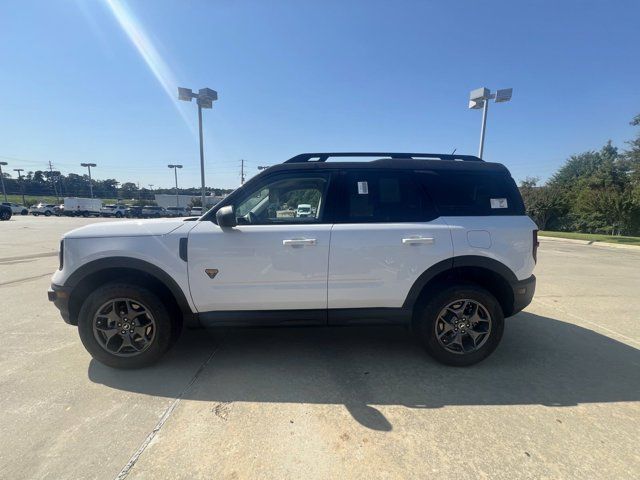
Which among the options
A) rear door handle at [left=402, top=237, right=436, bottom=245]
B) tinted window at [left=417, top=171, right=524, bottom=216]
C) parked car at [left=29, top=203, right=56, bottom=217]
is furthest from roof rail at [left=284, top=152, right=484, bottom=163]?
parked car at [left=29, top=203, right=56, bottom=217]

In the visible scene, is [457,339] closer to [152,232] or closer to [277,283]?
[277,283]

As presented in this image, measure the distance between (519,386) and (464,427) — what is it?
87 centimetres

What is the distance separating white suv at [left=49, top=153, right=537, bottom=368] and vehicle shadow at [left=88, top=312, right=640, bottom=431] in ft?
0.86

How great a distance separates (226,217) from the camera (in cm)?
289

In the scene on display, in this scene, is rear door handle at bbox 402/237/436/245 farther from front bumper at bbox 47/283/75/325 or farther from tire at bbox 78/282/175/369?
front bumper at bbox 47/283/75/325

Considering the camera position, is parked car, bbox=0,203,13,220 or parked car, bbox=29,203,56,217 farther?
parked car, bbox=29,203,56,217

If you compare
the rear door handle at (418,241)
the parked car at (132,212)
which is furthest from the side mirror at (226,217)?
the parked car at (132,212)

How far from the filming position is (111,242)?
120 inches

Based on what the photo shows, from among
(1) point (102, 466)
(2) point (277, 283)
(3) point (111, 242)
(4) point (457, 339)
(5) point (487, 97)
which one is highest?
(5) point (487, 97)

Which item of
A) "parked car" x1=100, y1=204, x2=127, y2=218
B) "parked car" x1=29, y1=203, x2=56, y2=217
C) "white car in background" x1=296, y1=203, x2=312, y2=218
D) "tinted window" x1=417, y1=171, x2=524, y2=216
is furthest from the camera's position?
"parked car" x1=29, y1=203, x2=56, y2=217

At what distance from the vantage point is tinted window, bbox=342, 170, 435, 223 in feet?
10.5

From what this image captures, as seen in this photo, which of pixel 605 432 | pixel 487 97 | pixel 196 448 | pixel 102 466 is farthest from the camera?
pixel 487 97

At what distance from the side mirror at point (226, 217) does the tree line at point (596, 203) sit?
2440cm

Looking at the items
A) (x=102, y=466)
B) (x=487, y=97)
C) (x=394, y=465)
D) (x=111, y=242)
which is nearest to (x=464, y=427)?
(x=394, y=465)
